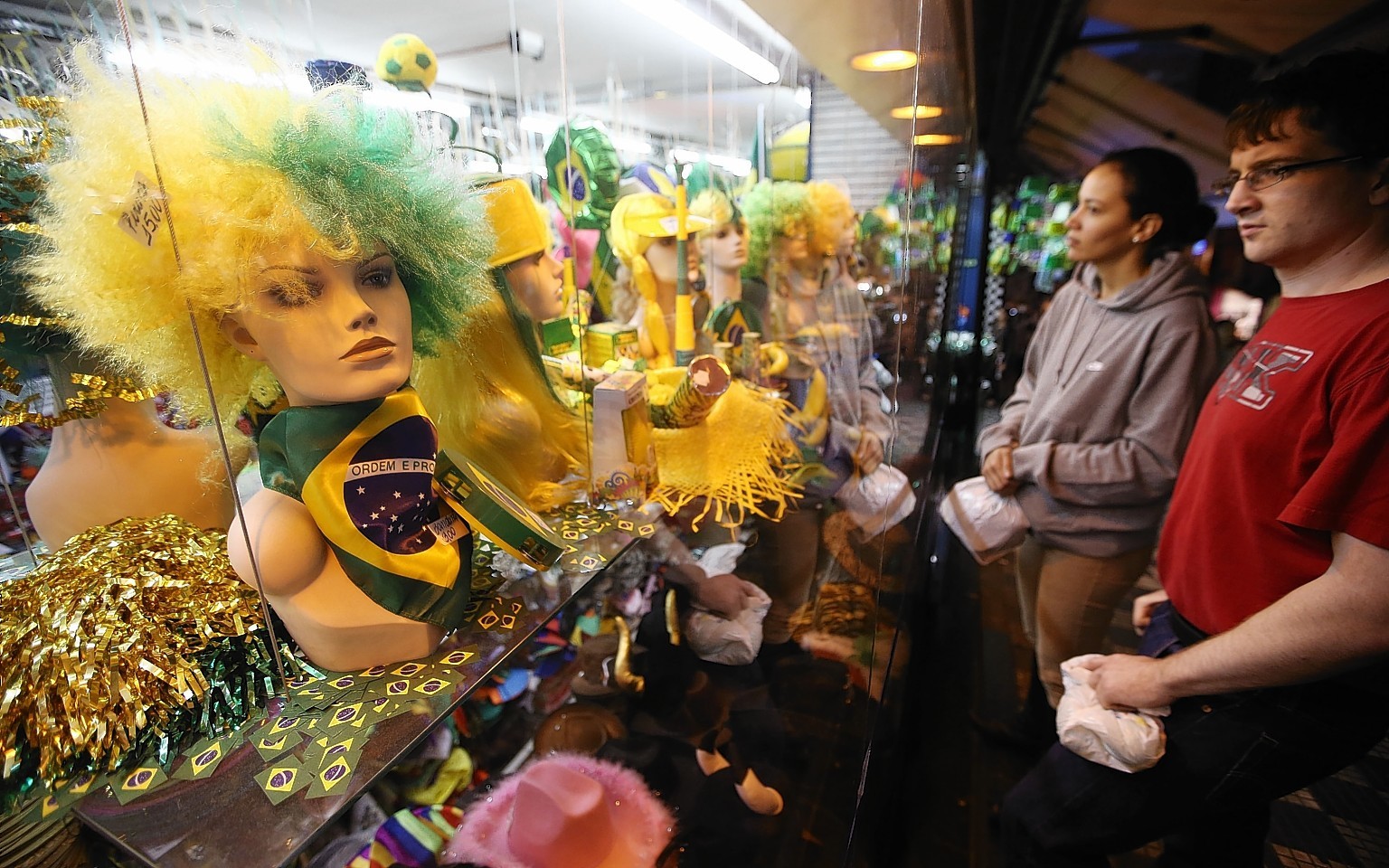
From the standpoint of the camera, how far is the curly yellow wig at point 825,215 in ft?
5.08

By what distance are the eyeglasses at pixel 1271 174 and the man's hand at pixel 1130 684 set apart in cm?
67

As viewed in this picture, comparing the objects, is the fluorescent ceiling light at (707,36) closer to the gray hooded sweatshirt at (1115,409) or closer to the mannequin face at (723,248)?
the mannequin face at (723,248)

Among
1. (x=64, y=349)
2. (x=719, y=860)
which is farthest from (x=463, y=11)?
(x=719, y=860)

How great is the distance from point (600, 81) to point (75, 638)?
1.40m

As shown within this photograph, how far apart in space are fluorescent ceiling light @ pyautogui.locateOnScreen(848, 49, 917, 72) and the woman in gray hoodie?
49cm

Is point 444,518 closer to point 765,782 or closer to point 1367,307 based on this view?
point 765,782

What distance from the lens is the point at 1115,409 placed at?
1258mm

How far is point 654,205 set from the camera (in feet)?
4.05

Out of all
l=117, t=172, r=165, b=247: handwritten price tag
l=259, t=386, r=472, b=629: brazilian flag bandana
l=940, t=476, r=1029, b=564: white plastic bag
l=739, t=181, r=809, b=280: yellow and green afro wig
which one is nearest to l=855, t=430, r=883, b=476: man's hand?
l=940, t=476, r=1029, b=564: white plastic bag

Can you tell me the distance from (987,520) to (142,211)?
1615mm

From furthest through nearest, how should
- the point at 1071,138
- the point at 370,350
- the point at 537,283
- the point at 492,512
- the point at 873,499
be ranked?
1. the point at 1071,138
2. the point at 873,499
3. the point at 537,283
4. the point at 492,512
5. the point at 370,350

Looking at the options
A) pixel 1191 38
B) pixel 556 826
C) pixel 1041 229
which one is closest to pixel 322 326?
pixel 556 826

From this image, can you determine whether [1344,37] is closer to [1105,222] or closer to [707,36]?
[1105,222]

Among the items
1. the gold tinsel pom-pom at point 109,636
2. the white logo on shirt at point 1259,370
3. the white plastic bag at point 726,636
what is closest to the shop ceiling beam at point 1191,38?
the white logo on shirt at point 1259,370
